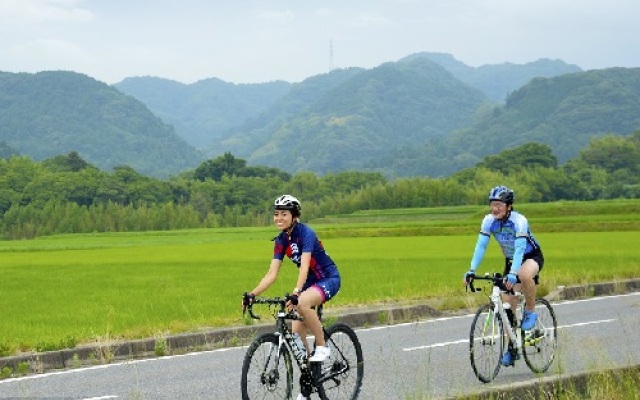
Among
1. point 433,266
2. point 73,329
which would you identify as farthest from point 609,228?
point 73,329

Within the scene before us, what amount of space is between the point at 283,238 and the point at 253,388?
125 cm

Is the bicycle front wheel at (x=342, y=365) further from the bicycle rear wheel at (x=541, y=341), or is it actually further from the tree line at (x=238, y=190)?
the tree line at (x=238, y=190)

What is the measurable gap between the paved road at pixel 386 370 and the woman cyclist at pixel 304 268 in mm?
912

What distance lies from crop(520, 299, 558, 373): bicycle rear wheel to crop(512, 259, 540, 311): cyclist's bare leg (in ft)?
0.83

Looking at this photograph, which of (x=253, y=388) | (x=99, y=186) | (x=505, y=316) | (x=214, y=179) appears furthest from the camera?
(x=214, y=179)

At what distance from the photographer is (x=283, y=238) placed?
25.9ft

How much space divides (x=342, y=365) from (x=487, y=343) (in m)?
1.70

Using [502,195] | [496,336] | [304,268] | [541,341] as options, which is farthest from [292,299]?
[541,341]

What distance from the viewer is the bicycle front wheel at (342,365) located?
27.3ft

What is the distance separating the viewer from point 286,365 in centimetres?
769

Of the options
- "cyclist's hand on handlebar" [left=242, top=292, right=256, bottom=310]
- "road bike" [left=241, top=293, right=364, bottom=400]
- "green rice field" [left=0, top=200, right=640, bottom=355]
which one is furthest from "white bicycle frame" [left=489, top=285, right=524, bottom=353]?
"green rice field" [left=0, top=200, right=640, bottom=355]

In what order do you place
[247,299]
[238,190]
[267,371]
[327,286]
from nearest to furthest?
[247,299]
[267,371]
[327,286]
[238,190]

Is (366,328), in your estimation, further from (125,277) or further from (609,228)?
(609,228)

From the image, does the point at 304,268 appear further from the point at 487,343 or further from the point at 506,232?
the point at 506,232
